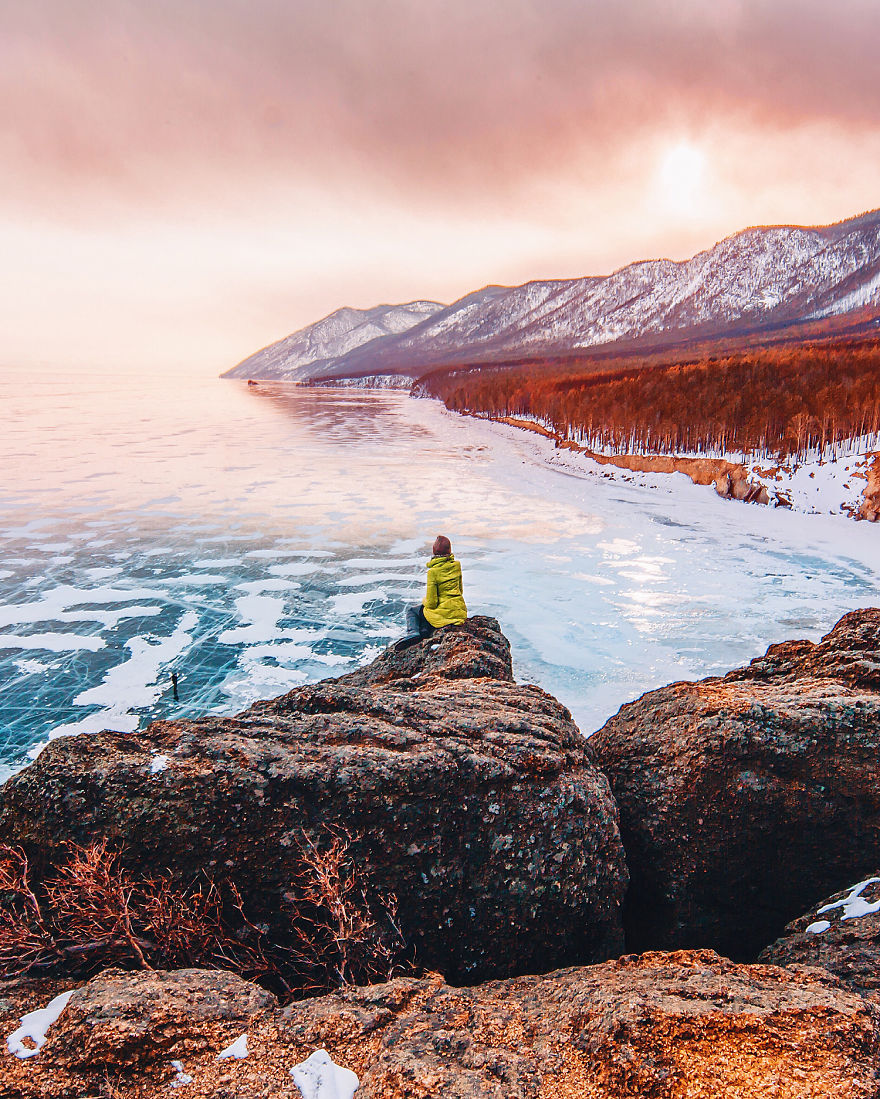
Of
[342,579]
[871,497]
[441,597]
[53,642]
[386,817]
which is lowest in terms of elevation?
[53,642]

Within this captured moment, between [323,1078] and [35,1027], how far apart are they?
1168mm

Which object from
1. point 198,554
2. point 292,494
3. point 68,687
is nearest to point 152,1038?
point 68,687

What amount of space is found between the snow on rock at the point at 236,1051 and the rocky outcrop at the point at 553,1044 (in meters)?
0.03

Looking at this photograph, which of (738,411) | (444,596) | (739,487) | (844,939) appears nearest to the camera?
(844,939)

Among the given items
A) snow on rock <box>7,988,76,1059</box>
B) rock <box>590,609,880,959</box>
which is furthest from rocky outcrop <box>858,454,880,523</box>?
snow on rock <box>7,988,76,1059</box>

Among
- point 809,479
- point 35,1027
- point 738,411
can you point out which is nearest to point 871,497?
point 809,479

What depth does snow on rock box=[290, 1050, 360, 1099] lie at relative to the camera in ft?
6.57

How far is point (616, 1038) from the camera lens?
212 centimetres

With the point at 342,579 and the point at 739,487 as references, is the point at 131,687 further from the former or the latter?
the point at 739,487

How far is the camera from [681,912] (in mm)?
3619

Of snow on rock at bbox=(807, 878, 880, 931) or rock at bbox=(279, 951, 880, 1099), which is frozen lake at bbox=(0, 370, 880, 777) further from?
rock at bbox=(279, 951, 880, 1099)

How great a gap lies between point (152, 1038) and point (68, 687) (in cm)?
741

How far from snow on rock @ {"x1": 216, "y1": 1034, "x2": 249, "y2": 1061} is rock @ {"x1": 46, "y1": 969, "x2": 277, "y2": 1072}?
66 mm

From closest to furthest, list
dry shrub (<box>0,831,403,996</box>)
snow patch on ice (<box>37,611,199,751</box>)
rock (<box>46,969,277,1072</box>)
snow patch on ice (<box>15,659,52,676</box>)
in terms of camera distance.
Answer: rock (<box>46,969,277,1072</box>), dry shrub (<box>0,831,403,996</box>), snow patch on ice (<box>37,611,199,751</box>), snow patch on ice (<box>15,659,52,676</box>)
